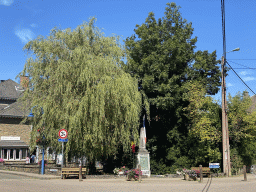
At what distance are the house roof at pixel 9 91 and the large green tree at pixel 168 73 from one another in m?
22.9

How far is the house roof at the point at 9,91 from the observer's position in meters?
42.4

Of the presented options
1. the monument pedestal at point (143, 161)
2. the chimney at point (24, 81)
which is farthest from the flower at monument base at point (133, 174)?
the chimney at point (24, 81)

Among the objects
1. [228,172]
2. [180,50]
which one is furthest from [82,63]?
[228,172]

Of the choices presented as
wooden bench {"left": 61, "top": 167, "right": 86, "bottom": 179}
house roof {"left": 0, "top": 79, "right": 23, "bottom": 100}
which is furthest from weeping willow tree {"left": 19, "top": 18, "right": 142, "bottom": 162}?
house roof {"left": 0, "top": 79, "right": 23, "bottom": 100}

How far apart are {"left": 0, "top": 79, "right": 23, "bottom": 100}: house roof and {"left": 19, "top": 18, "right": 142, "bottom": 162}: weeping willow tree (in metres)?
22.2

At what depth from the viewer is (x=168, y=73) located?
82.4ft

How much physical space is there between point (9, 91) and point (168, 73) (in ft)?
91.1

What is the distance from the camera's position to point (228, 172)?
Result: 22.5m

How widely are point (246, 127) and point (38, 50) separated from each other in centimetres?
1700

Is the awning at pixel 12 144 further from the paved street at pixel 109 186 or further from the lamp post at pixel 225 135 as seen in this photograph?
the lamp post at pixel 225 135

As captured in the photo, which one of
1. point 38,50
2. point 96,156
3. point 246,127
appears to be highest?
point 38,50

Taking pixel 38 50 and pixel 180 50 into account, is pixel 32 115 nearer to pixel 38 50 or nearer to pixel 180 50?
pixel 38 50

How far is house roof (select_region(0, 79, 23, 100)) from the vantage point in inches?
1670

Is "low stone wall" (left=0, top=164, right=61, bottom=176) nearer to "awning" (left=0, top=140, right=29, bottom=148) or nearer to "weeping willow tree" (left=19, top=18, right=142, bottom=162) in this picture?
"weeping willow tree" (left=19, top=18, right=142, bottom=162)
